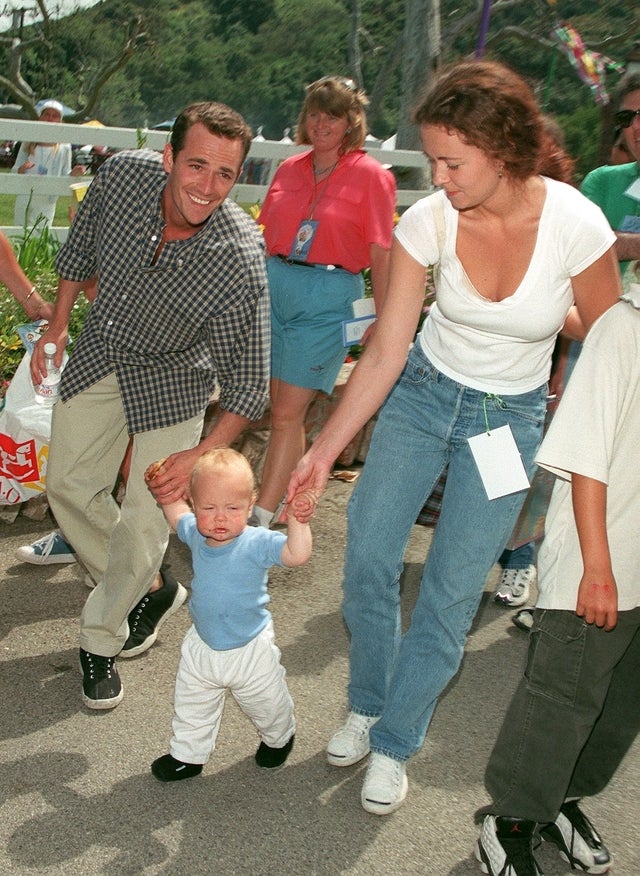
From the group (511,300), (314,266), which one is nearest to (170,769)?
(511,300)

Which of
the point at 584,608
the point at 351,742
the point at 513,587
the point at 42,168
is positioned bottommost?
the point at 42,168

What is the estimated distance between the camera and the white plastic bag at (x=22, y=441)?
482cm

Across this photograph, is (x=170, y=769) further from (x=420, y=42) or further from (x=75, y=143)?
(x=420, y=42)

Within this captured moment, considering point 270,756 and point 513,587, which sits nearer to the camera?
point 270,756

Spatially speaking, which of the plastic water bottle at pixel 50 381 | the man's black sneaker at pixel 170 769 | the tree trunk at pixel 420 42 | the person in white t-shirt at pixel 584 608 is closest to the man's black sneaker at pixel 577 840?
the person in white t-shirt at pixel 584 608

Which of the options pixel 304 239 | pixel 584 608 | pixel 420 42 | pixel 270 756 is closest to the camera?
pixel 584 608

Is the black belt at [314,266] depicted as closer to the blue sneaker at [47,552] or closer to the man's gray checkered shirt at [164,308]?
the man's gray checkered shirt at [164,308]

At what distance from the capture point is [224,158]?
361 centimetres

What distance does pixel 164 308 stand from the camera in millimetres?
3809

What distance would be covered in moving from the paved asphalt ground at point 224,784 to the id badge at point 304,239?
1702 millimetres

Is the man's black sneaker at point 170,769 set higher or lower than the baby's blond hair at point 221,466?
lower

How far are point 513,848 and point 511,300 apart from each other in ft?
4.85

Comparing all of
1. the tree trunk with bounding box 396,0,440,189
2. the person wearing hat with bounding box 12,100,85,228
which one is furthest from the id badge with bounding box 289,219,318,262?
the tree trunk with bounding box 396,0,440,189

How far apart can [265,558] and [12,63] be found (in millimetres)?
37763
